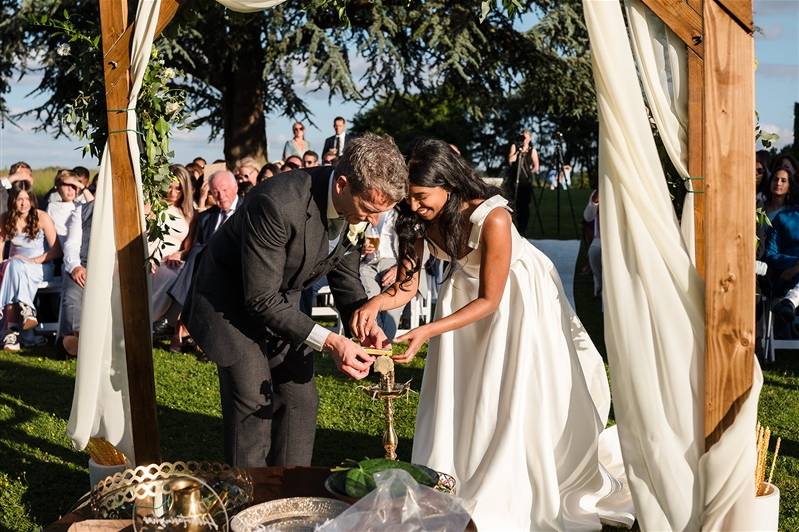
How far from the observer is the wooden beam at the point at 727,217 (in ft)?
12.3

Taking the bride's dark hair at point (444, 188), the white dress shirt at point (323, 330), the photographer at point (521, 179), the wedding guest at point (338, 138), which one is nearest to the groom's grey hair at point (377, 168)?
the white dress shirt at point (323, 330)

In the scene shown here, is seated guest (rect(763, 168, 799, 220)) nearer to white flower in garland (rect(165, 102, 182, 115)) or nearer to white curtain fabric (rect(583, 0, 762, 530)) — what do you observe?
white curtain fabric (rect(583, 0, 762, 530))

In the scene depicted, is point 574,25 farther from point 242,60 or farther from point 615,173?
point 615,173

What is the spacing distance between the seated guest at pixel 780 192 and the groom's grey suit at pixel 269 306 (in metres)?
5.25

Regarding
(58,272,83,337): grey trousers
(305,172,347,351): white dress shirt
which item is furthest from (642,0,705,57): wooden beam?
(58,272,83,337): grey trousers

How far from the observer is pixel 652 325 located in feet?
12.7

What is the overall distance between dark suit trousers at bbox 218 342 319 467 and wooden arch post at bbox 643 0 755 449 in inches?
74.6

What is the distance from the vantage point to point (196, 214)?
9.14 m

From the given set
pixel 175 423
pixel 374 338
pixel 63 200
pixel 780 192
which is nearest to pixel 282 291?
pixel 374 338

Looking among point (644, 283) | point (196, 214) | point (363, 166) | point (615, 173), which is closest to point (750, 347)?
point (644, 283)

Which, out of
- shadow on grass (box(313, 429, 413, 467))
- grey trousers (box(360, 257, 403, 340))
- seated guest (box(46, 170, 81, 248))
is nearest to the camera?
shadow on grass (box(313, 429, 413, 467))

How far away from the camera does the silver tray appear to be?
9.96ft

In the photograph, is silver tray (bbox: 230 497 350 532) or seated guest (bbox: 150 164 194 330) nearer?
silver tray (bbox: 230 497 350 532)

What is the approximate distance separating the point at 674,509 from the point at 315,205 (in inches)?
77.3
